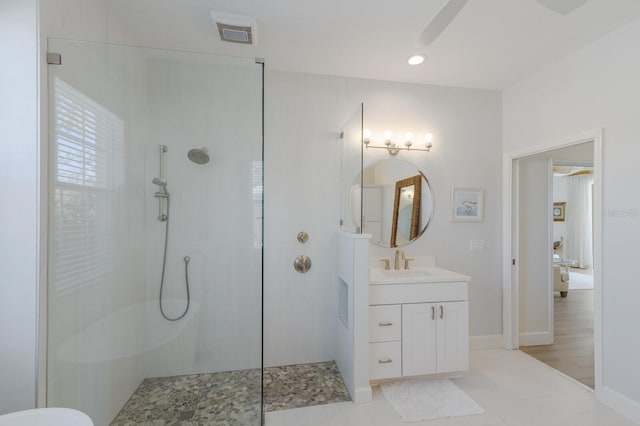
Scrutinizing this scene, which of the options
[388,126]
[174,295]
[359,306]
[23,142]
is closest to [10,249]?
[23,142]

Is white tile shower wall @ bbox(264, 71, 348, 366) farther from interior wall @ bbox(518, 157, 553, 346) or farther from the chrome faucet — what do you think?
interior wall @ bbox(518, 157, 553, 346)

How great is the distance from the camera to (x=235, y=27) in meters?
1.87

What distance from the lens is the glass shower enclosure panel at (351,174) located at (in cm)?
228

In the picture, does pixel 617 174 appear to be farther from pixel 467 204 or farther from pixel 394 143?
pixel 394 143

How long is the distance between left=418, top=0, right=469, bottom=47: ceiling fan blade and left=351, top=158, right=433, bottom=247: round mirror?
4.86ft

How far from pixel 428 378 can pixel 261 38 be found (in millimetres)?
3043

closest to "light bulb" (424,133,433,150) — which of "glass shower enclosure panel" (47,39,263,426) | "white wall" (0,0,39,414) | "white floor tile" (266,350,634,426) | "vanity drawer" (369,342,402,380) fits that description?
"glass shower enclosure panel" (47,39,263,426)

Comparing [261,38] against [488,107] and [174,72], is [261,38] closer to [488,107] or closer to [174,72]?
[174,72]

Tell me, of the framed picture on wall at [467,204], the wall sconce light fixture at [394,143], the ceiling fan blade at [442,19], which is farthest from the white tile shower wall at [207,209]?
the framed picture on wall at [467,204]

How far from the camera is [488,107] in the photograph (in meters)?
2.89

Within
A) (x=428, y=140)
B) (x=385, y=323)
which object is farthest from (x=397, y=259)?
(x=428, y=140)

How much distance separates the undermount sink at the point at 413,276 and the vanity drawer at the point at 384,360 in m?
0.49

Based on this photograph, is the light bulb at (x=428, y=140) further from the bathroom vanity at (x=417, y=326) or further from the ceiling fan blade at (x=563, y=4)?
the ceiling fan blade at (x=563, y=4)

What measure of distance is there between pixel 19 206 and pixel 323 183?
197 cm
